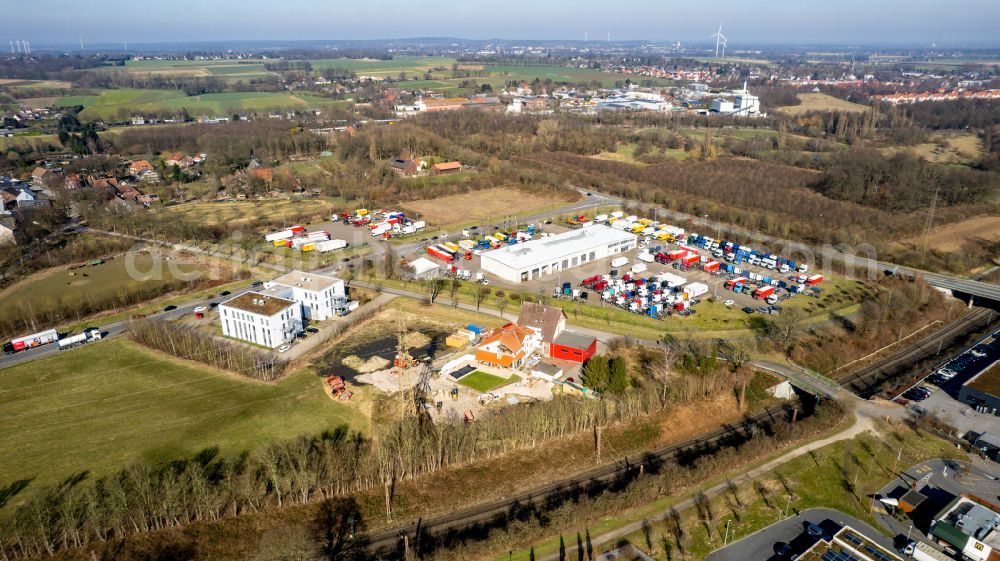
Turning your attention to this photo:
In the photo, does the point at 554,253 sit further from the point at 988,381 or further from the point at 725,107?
the point at 725,107

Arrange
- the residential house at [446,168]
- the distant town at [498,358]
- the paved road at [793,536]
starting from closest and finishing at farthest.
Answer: the paved road at [793,536] → the distant town at [498,358] → the residential house at [446,168]

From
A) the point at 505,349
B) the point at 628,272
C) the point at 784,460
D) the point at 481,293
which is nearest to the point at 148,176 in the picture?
the point at 481,293

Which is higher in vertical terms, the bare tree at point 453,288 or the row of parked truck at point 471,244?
the row of parked truck at point 471,244

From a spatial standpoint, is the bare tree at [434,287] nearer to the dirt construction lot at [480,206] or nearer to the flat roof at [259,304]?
Result: the flat roof at [259,304]

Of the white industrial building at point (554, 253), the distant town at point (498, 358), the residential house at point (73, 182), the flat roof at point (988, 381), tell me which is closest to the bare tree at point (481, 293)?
the distant town at point (498, 358)

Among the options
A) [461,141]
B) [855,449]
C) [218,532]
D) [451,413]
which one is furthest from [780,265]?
[461,141]

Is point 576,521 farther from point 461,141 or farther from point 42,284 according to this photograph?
point 461,141
